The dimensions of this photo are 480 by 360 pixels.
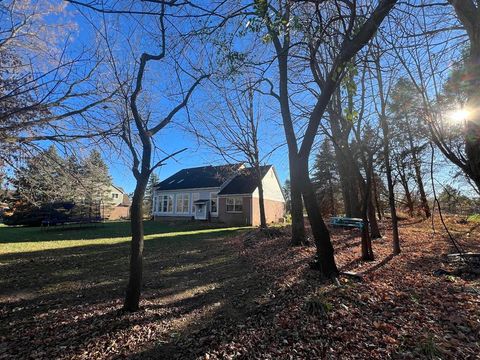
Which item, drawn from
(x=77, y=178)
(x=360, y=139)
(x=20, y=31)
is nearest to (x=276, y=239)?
(x=360, y=139)

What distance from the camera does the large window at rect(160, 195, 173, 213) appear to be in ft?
97.5

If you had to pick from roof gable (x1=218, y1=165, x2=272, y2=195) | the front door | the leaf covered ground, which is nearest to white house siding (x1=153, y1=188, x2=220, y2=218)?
the front door

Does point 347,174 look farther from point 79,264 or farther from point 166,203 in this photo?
point 166,203

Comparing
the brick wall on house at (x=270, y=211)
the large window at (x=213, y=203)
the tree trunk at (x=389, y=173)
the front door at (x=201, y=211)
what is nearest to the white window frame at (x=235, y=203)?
the brick wall on house at (x=270, y=211)

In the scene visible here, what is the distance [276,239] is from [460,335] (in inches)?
307

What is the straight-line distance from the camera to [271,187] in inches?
1050

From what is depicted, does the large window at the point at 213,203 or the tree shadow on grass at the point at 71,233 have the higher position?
the large window at the point at 213,203

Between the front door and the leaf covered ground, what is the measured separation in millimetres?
18411

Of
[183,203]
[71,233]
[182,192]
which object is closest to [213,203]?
[183,203]

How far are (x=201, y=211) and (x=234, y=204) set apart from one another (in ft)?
13.7

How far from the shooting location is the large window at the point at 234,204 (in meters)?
23.8

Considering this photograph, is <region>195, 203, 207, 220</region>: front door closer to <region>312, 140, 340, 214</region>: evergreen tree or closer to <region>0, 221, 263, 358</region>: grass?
<region>312, 140, 340, 214</region>: evergreen tree

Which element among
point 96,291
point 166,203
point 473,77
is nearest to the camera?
point 473,77

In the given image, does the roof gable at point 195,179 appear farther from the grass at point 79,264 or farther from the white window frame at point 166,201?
the grass at point 79,264
